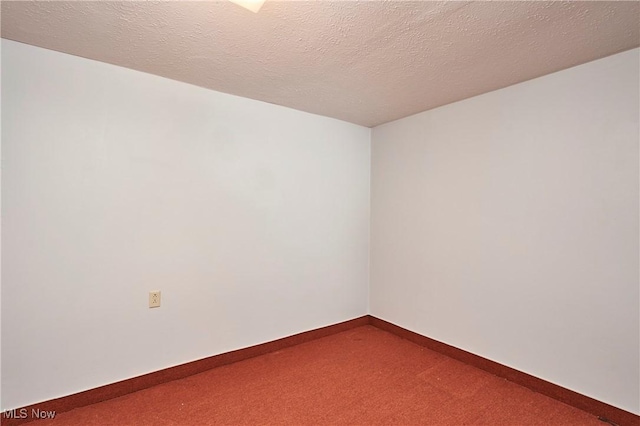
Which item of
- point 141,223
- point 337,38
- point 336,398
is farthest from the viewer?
point 141,223

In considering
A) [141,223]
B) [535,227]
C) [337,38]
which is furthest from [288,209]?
[535,227]

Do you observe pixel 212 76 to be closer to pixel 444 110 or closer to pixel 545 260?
pixel 444 110

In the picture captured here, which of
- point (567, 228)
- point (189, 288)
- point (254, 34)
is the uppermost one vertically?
point (254, 34)

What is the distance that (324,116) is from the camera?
3.06 metres

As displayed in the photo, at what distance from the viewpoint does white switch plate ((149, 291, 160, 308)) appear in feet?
7.06

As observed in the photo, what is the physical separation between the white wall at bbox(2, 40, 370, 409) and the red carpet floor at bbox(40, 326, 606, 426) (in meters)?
0.22

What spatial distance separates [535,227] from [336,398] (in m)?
1.75

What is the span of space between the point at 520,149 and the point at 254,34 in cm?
192

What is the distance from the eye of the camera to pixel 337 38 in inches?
65.7

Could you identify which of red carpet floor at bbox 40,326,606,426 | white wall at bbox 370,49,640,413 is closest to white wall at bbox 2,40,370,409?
red carpet floor at bbox 40,326,606,426

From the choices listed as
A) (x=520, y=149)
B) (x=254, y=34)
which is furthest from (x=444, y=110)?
(x=254, y=34)

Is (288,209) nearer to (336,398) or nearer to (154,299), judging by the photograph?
(154,299)

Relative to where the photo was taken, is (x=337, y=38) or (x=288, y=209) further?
(x=288, y=209)

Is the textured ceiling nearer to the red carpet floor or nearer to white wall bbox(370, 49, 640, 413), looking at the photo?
white wall bbox(370, 49, 640, 413)
